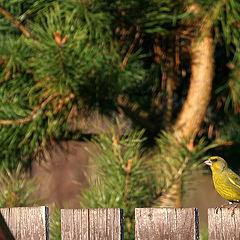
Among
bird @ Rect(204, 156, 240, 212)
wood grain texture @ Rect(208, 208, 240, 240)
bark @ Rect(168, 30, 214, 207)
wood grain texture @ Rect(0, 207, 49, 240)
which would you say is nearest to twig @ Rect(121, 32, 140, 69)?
bark @ Rect(168, 30, 214, 207)

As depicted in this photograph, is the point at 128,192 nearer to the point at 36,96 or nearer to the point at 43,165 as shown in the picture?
the point at 36,96

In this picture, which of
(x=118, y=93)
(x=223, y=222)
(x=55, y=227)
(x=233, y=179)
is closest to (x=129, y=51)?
(x=118, y=93)

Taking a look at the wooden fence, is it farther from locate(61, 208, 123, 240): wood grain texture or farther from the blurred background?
the blurred background

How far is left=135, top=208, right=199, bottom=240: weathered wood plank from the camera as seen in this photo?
1.51 meters

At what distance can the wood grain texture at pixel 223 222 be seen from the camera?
4.88 feet

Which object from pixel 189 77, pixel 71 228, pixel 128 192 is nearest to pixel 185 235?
pixel 71 228

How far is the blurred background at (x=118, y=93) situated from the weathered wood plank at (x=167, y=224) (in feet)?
2.48

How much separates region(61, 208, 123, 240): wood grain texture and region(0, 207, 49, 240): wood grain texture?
0.21ft

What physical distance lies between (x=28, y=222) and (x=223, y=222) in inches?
22.5

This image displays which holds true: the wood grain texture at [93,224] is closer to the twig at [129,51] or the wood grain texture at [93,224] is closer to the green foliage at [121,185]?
the green foliage at [121,185]

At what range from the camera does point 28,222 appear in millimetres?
1667

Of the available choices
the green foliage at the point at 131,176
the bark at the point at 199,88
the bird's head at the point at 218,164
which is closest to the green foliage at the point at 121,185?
the green foliage at the point at 131,176

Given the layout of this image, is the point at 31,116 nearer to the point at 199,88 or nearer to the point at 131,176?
the point at 131,176

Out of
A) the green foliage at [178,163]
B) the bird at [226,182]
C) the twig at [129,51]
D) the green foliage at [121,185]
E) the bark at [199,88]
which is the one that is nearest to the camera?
the bird at [226,182]
